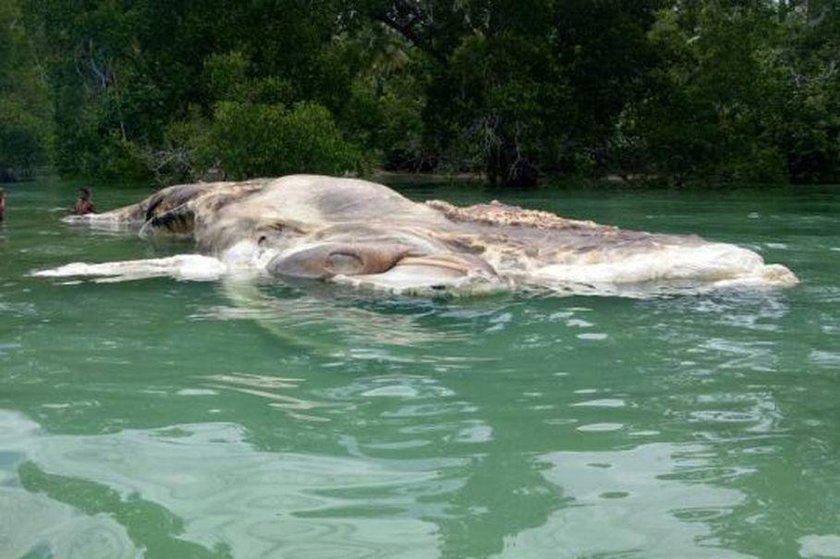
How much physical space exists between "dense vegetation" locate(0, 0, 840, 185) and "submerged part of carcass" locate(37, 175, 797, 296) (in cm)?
1407

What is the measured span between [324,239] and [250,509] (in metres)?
5.66

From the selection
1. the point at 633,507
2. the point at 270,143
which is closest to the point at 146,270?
the point at 633,507

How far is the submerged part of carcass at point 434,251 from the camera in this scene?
759cm

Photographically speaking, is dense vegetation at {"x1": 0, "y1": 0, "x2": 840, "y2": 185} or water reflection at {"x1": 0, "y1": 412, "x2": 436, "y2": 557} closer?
water reflection at {"x1": 0, "y1": 412, "x2": 436, "y2": 557}

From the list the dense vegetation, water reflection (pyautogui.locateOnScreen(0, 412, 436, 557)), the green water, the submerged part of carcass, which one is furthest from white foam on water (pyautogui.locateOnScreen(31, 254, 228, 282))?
the dense vegetation

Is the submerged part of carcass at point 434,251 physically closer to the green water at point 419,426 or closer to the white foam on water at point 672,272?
the white foam on water at point 672,272

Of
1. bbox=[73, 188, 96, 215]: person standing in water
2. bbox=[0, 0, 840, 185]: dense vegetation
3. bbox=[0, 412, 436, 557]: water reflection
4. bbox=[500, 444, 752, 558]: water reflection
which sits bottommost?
bbox=[0, 412, 436, 557]: water reflection

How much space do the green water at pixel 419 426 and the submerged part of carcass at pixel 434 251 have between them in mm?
468

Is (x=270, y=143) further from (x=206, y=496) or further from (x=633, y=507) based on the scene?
(x=633, y=507)

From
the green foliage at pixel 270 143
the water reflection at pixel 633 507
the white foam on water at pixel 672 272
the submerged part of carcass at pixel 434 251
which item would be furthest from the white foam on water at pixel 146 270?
the green foliage at pixel 270 143

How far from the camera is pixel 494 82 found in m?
26.8

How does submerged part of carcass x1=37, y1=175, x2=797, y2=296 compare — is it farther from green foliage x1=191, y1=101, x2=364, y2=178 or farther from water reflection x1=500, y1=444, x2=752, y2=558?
green foliage x1=191, y1=101, x2=364, y2=178

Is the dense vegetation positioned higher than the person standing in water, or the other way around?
the dense vegetation

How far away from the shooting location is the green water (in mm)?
2961
